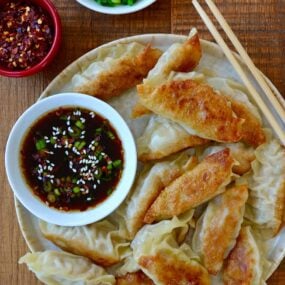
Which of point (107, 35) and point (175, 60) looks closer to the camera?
point (175, 60)

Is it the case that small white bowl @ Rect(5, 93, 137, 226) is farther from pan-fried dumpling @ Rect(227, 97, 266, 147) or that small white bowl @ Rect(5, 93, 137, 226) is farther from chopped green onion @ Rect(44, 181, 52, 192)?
pan-fried dumpling @ Rect(227, 97, 266, 147)

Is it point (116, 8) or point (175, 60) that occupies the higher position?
point (116, 8)

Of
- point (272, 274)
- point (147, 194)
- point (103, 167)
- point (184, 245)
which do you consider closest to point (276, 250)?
point (272, 274)

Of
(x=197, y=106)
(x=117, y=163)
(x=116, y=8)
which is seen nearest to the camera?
(x=197, y=106)

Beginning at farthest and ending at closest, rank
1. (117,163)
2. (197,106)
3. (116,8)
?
(116,8) → (117,163) → (197,106)

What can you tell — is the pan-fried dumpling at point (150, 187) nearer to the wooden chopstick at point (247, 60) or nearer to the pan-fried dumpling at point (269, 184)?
the pan-fried dumpling at point (269, 184)

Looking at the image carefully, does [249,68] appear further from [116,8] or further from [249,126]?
[116,8]

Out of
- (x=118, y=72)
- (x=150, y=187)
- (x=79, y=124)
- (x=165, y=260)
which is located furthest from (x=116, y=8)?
(x=165, y=260)

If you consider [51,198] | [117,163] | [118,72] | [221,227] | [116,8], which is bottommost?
[221,227]
